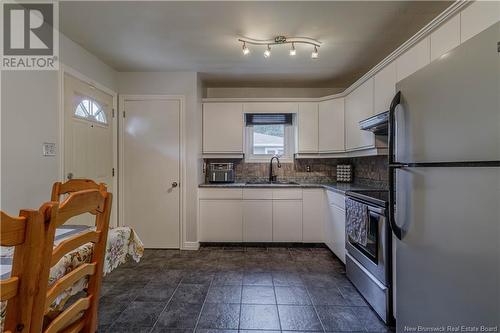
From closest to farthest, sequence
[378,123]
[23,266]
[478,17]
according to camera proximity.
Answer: [23,266] < [478,17] < [378,123]

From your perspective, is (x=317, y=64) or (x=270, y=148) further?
(x=270, y=148)

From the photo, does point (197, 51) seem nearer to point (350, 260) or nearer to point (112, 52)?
point (112, 52)

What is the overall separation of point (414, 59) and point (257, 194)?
225 centimetres

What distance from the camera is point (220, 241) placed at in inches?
135

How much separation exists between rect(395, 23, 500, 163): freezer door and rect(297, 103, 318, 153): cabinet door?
230 centimetres

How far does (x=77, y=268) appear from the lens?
969 mm

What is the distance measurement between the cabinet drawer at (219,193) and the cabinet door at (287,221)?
1.77ft

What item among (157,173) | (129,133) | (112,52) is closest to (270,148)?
(157,173)

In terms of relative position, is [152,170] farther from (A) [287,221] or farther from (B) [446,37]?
(B) [446,37]

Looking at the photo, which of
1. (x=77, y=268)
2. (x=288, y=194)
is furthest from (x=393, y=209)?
(x=288, y=194)

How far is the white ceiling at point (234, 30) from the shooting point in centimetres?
197

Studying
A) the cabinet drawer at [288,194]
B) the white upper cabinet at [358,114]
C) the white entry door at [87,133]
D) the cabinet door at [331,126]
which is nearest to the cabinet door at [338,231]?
the cabinet drawer at [288,194]

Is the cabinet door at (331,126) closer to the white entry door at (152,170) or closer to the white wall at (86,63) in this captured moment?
the white entry door at (152,170)

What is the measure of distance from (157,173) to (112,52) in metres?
1.51
